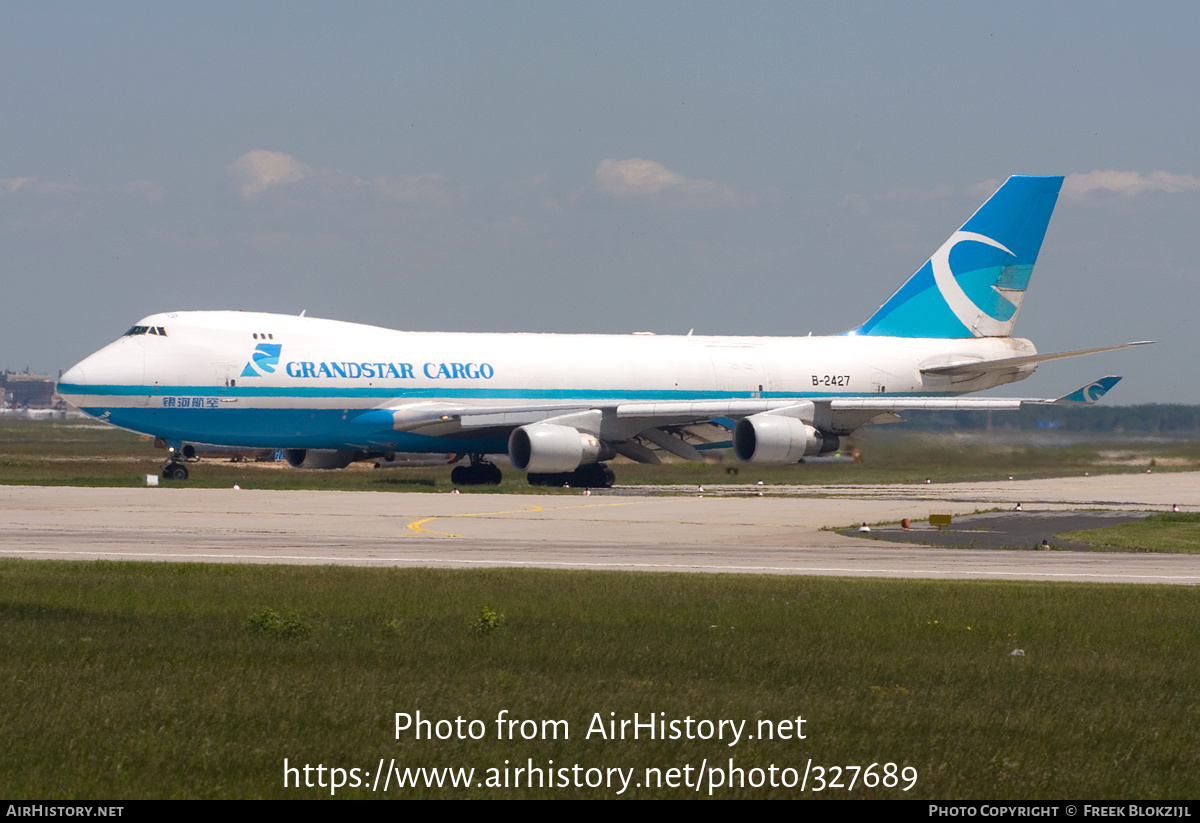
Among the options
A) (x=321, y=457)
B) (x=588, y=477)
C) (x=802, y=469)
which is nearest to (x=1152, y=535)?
(x=588, y=477)

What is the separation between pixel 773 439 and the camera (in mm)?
42906

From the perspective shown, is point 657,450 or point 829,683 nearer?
point 829,683

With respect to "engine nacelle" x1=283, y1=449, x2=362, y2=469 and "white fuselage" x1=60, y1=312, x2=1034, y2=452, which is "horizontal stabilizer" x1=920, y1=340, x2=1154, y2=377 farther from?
"engine nacelle" x1=283, y1=449, x2=362, y2=469

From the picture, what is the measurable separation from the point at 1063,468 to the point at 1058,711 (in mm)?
41356

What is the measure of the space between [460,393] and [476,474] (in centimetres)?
507

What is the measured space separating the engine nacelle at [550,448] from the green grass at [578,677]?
24180 mm

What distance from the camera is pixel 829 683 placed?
11.8 m

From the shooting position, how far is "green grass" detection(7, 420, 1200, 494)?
4697 cm

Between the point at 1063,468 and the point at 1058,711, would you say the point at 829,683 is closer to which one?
the point at 1058,711

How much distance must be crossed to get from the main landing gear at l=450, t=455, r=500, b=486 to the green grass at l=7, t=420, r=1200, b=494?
64 centimetres

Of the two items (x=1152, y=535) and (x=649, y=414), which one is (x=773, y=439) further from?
(x=1152, y=535)

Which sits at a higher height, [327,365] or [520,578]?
[327,365]

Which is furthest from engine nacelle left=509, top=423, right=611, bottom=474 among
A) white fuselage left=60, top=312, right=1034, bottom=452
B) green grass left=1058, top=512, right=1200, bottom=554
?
green grass left=1058, top=512, right=1200, bottom=554
